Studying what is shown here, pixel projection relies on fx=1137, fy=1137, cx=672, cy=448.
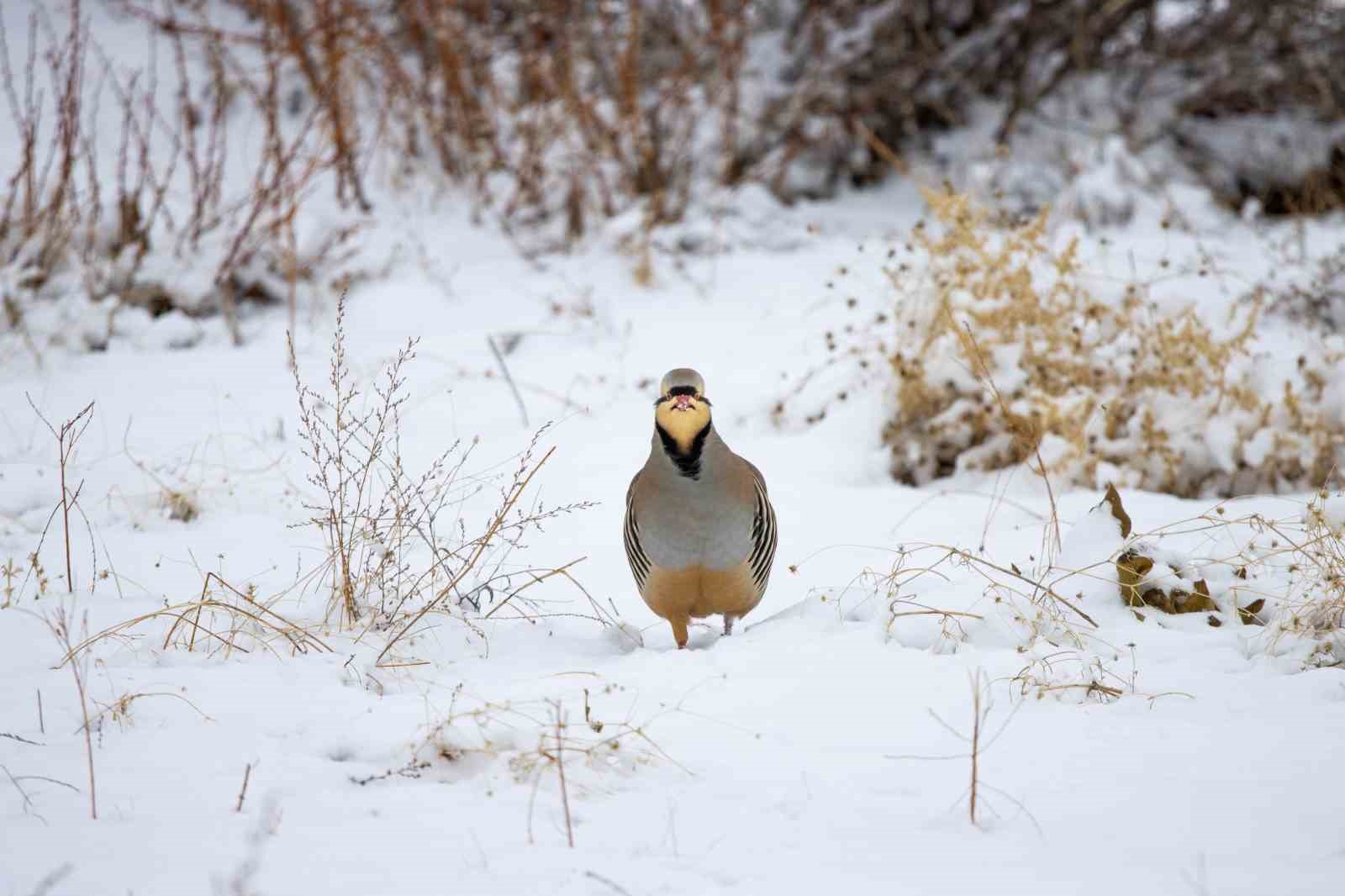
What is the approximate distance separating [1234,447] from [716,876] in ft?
11.4

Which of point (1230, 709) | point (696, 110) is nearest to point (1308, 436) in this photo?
point (1230, 709)

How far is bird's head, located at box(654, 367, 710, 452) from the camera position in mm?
2949

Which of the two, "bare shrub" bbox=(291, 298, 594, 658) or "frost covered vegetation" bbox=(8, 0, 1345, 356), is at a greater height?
"frost covered vegetation" bbox=(8, 0, 1345, 356)

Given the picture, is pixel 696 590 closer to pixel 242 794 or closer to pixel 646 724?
pixel 646 724

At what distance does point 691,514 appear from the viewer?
9.83 ft

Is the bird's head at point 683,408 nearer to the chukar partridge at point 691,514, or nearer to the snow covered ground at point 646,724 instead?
the chukar partridge at point 691,514

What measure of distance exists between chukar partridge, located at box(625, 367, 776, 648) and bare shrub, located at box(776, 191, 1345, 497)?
166 centimetres

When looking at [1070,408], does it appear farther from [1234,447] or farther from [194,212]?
[194,212]

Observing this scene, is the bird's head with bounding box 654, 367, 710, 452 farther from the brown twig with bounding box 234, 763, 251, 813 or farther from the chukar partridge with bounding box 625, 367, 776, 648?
the brown twig with bounding box 234, 763, 251, 813

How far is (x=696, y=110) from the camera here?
27.4 ft

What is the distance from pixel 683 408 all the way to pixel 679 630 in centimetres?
65

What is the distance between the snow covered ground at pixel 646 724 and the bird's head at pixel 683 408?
559 mm

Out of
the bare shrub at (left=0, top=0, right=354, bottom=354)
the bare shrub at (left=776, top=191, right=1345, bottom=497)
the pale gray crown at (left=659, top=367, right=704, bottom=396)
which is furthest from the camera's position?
the bare shrub at (left=0, top=0, right=354, bottom=354)

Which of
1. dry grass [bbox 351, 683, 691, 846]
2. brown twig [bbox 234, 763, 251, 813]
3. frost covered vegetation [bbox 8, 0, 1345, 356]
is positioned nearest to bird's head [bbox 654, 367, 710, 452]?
dry grass [bbox 351, 683, 691, 846]
